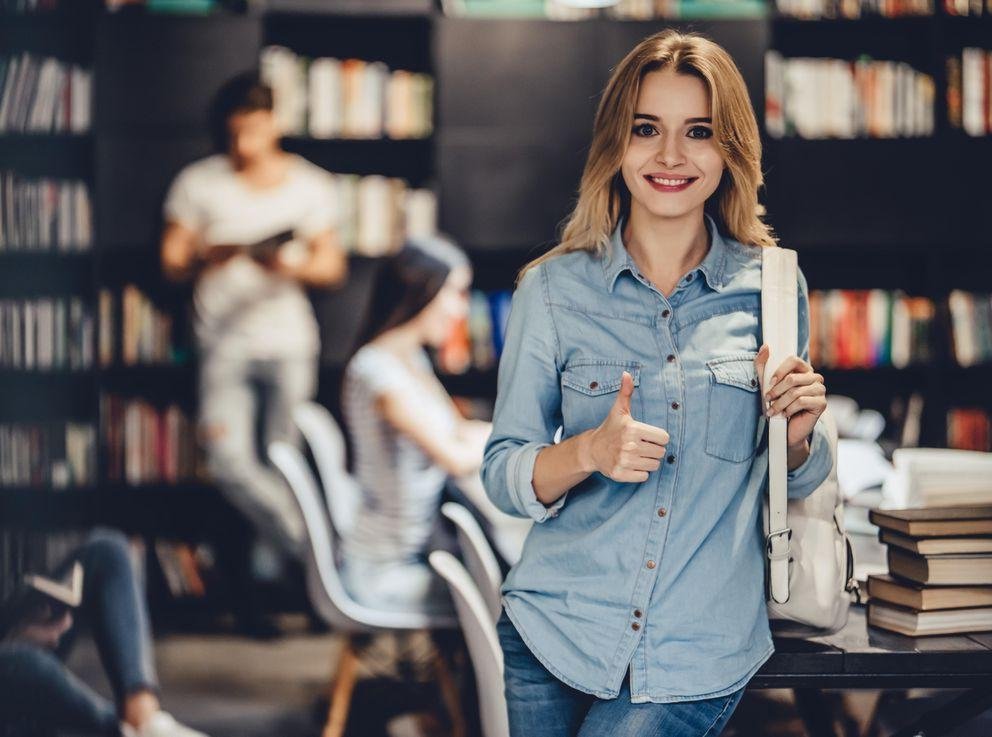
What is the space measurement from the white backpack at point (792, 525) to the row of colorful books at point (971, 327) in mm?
3285

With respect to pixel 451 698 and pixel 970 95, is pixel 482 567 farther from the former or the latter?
pixel 970 95

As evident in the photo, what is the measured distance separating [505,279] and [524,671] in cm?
339

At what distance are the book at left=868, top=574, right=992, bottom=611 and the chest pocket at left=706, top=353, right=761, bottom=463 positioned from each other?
13.7 inches

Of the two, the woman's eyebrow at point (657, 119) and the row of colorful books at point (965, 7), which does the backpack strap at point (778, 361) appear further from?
the row of colorful books at point (965, 7)

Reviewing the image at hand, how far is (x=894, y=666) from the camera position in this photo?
1.53 m

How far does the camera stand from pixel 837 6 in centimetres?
456

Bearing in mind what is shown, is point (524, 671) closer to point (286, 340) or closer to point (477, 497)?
point (477, 497)

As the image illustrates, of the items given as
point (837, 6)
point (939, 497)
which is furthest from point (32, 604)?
point (837, 6)

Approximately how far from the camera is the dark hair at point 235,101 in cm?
427

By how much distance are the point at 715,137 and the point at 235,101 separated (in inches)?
124

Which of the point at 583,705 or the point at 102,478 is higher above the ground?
the point at 583,705

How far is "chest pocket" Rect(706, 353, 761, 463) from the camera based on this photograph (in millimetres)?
1439

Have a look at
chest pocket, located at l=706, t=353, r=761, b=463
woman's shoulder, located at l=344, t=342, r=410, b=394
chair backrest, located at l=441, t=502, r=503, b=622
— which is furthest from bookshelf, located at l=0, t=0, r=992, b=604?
chest pocket, located at l=706, t=353, r=761, b=463

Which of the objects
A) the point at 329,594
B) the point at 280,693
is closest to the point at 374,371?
the point at 329,594
